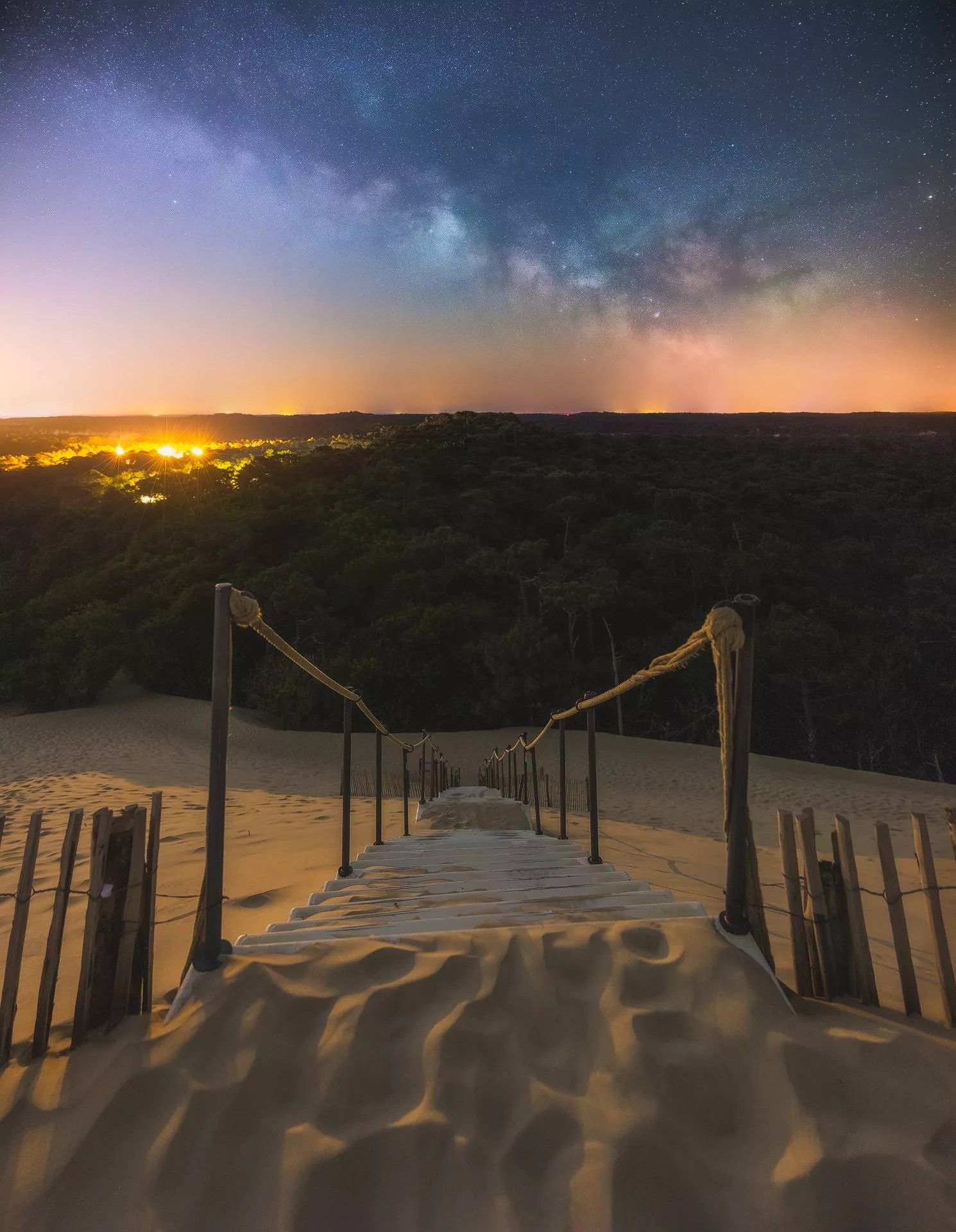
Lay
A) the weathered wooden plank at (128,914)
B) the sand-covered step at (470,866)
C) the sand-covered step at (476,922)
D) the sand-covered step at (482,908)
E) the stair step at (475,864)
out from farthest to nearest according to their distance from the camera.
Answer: the stair step at (475,864)
the sand-covered step at (470,866)
the sand-covered step at (482,908)
the sand-covered step at (476,922)
the weathered wooden plank at (128,914)

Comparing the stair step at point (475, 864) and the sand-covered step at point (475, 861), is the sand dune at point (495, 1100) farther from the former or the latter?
the sand-covered step at point (475, 861)

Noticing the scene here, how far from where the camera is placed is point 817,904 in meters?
1.78

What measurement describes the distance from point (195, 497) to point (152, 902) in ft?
121

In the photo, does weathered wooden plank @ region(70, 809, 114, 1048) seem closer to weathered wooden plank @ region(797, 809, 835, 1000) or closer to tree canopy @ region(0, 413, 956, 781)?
weathered wooden plank @ region(797, 809, 835, 1000)

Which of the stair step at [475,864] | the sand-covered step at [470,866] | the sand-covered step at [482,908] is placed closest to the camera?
the sand-covered step at [482,908]

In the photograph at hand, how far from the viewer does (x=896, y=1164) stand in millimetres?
1219

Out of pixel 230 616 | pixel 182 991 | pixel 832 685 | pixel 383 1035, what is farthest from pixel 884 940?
pixel 832 685

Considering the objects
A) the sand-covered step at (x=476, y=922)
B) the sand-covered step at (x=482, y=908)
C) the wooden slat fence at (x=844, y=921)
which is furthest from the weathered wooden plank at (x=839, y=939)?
the sand-covered step at (x=482, y=908)

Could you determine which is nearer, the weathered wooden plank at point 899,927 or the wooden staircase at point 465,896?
the weathered wooden plank at point 899,927

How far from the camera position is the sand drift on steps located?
47.0 inches

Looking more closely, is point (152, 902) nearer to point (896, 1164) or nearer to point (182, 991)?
point (182, 991)

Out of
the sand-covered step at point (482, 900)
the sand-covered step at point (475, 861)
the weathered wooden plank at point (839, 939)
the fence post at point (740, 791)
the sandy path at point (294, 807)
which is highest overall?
the fence post at point (740, 791)

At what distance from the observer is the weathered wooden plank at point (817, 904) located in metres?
1.73

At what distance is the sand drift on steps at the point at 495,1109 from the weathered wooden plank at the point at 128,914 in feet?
0.42
